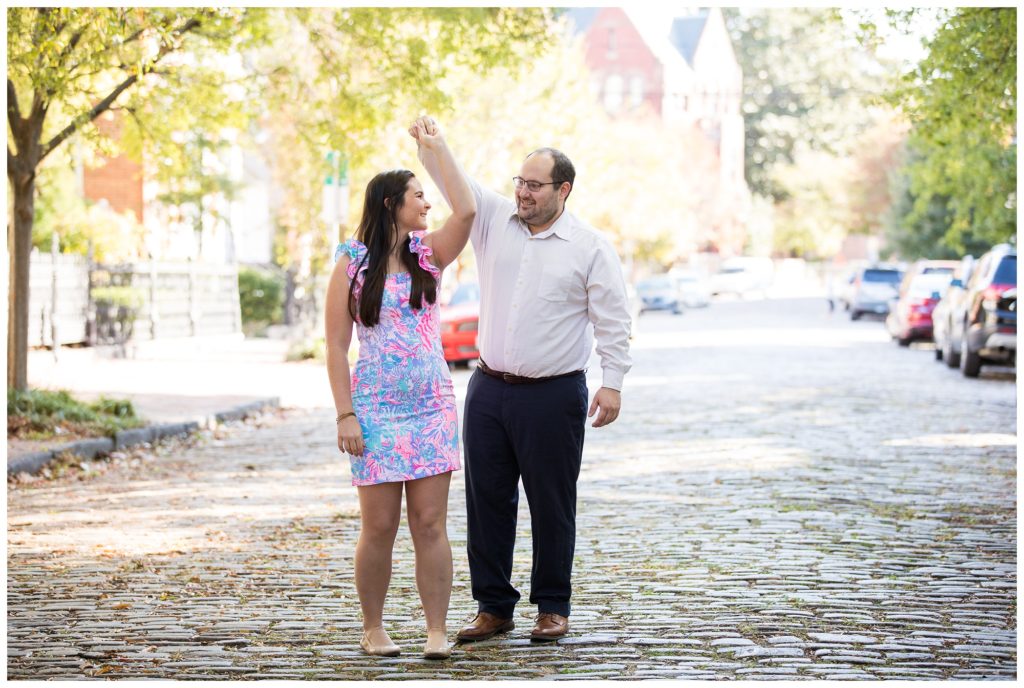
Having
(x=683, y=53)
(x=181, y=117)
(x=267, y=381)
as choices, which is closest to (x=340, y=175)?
(x=267, y=381)

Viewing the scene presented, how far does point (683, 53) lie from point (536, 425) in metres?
90.6

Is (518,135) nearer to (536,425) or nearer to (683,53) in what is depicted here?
(536,425)

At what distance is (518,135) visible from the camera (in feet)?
109

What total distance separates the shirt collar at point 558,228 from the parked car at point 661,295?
4411cm

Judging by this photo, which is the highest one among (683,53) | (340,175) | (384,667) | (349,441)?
(683,53)

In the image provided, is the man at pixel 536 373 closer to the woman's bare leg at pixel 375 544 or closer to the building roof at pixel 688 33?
the woman's bare leg at pixel 375 544

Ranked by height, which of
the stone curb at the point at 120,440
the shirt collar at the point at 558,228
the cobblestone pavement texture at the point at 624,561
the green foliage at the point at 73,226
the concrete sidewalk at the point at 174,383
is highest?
the green foliage at the point at 73,226

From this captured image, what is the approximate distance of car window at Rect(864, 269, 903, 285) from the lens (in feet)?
148

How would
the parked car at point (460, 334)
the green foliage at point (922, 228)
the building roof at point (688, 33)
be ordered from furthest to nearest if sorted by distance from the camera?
the building roof at point (688, 33) < the green foliage at point (922, 228) < the parked car at point (460, 334)

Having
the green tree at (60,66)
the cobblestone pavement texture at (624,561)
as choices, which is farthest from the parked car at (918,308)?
the green tree at (60,66)

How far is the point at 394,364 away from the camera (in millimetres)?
5492

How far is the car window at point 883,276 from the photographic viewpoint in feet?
148

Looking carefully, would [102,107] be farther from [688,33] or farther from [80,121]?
[688,33]

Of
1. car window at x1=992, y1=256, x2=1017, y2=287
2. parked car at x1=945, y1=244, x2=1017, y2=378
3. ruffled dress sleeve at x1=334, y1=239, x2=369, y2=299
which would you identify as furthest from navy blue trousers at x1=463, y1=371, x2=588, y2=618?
car window at x1=992, y1=256, x2=1017, y2=287
